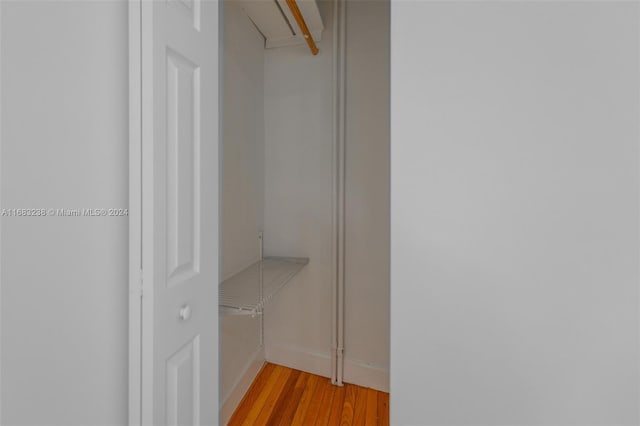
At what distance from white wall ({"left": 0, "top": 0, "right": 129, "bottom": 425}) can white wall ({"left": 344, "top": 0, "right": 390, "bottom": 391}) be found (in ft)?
4.02

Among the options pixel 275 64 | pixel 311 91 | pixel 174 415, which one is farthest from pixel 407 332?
pixel 275 64

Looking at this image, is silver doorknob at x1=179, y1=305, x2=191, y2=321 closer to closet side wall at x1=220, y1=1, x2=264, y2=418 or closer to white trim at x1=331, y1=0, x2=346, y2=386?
closet side wall at x1=220, y1=1, x2=264, y2=418

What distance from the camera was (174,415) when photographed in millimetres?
899

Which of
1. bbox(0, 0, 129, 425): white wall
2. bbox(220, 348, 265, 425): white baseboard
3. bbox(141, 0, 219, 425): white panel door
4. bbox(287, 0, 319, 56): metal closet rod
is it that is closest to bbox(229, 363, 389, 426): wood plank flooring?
bbox(220, 348, 265, 425): white baseboard

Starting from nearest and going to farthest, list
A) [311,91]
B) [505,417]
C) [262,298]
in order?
[505,417] → [262,298] → [311,91]

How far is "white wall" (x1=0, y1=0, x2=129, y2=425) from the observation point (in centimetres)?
60

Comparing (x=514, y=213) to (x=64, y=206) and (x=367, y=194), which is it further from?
(x=367, y=194)

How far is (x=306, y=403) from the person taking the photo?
169cm

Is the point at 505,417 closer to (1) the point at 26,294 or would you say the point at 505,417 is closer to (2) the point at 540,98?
(2) the point at 540,98

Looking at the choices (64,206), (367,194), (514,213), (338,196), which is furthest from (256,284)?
(514,213)

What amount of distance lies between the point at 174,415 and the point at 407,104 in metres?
1.02

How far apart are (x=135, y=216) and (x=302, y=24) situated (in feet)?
4.20

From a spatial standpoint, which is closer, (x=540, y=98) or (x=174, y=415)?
(x=540, y=98)

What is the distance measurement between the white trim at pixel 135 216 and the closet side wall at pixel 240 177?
0.68m
